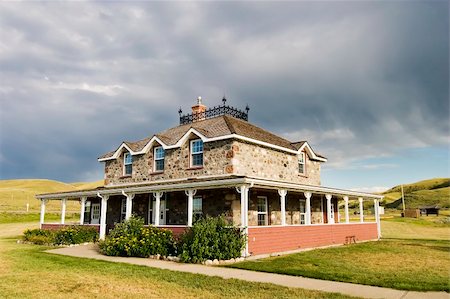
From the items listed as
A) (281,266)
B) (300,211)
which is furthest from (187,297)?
(300,211)

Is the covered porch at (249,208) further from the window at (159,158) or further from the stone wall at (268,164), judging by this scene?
the window at (159,158)

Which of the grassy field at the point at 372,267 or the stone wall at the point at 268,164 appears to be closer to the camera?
the grassy field at the point at 372,267

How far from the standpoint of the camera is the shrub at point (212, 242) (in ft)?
48.1

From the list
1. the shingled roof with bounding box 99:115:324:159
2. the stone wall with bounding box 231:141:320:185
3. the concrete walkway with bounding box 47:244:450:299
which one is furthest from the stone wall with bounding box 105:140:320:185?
the concrete walkway with bounding box 47:244:450:299

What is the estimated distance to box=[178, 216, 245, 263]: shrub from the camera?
14.7m

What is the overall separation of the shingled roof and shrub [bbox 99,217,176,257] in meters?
6.53

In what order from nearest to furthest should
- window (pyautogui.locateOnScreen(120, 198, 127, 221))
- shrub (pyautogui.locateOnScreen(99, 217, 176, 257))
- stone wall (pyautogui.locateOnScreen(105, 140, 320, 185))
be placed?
shrub (pyautogui.locateOnScreen(99, 217, 176, 257)) → stone wall (pyautogui.locateOnScreen(105, 140, 320, 185)) → window (pyautogui.locateOnScreen(120, 198, 127, 221))

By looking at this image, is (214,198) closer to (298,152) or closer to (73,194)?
(298,152)

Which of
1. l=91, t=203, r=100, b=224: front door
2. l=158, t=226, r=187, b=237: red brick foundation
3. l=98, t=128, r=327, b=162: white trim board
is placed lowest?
l=158, t=226, r=187, b=237: red brick foundation

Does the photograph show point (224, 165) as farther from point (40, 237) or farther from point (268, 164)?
point (40, 237)

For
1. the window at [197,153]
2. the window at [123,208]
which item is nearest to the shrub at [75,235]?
the window at [123,208]

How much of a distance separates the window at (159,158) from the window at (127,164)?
2475mm

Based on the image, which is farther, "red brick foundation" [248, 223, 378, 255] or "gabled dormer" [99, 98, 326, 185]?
"gabled dormer" [99, 98, 326, 185]

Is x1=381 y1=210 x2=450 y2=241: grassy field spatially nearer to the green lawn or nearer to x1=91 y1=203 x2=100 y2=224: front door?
the green lawn
